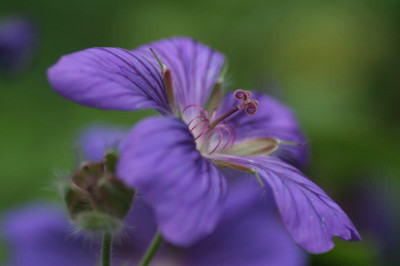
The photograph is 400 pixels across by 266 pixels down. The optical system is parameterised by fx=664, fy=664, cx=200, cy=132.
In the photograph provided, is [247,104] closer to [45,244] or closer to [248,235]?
[248,235]

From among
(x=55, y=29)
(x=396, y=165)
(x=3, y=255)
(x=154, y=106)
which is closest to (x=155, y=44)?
(x=154, y=106)

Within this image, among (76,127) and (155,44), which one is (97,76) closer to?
(155,44)

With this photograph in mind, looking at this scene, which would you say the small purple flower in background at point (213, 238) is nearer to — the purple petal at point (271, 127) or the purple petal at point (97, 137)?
the purple petal at point (97, 137)

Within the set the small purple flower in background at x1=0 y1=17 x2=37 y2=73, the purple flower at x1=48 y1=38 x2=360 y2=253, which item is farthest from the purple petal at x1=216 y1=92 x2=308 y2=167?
the small purple flower in background at x1=0 y1=17 x2=37 y2=73

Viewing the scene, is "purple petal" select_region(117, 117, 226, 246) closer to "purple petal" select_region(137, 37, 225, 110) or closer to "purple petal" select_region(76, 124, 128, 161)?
"purple petal" select_region(137, 37, 225, 110)

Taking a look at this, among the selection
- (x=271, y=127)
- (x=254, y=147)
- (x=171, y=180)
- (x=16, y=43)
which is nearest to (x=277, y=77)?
(x=16, y=43)
